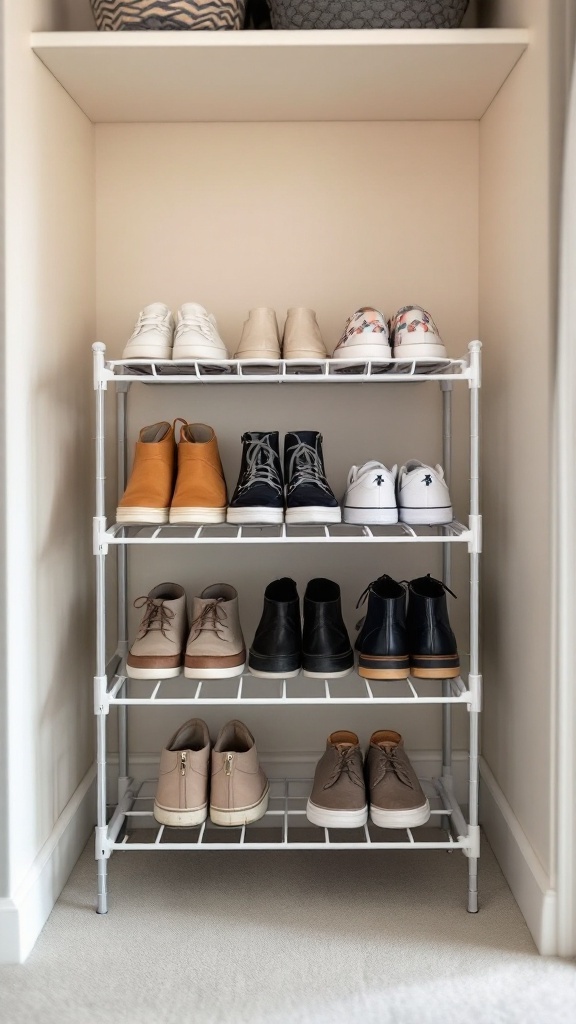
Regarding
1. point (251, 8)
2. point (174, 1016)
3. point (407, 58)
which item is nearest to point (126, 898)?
point (174, 1016)

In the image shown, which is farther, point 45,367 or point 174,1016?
point 45,367

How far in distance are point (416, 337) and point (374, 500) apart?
38cm

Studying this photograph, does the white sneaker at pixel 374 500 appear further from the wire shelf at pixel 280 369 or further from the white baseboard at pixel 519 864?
the white baseboard at pixel 519 864

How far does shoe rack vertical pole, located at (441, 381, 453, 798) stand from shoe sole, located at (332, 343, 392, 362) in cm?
35

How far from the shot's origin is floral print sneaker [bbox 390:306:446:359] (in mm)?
1848

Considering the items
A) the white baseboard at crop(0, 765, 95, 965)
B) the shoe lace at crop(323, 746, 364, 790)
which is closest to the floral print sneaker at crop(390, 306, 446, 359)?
the shoe lace at crop(323, 746, 364, 790)

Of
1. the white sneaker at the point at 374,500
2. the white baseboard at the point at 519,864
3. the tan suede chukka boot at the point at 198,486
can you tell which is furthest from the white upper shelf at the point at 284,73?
the white baseboard at the point at 519,864

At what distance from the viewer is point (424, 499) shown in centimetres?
186

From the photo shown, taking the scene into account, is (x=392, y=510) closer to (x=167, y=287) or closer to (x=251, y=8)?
(x=167, y=287)

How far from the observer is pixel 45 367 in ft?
6.07

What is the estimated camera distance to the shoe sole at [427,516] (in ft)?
6.09

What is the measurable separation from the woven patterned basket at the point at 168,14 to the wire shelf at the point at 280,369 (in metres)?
0.75

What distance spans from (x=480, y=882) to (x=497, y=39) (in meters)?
1.93

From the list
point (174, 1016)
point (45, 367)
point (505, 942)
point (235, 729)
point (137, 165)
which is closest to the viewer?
point (174, 1016)
